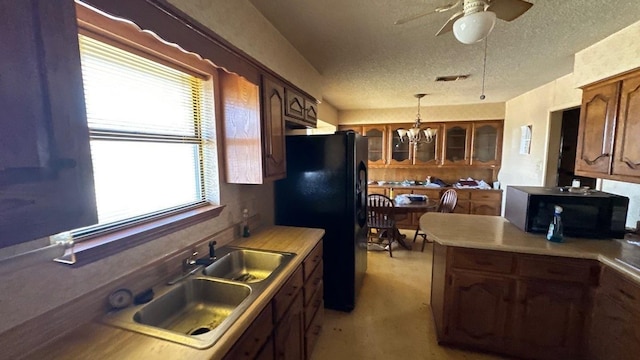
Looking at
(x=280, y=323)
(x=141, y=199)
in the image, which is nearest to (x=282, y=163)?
(x=141, y=199)

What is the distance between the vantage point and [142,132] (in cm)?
131

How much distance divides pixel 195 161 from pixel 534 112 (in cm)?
435

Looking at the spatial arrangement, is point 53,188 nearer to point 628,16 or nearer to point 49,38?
point 49,38

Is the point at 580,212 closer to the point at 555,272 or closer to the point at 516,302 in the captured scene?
the point at 555,272

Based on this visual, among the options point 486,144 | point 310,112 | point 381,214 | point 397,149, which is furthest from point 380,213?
point 486,144

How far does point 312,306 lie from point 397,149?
4.02m

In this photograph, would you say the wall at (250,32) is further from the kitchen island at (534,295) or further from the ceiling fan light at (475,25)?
the kitchen island at (534,295)

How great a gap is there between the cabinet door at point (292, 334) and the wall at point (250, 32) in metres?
1.50

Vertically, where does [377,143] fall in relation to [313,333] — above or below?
above

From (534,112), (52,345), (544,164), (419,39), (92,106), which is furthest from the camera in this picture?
(534,112)

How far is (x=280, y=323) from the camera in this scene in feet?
4.53

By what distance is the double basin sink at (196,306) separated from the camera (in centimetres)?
103

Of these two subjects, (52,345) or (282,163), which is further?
(282,163)

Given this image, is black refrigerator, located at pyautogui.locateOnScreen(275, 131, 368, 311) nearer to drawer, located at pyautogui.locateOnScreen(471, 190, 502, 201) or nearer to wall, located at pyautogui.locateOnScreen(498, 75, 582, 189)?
wall, located at pyautogui.locateOnScreen(498, 75, 582, 189)
